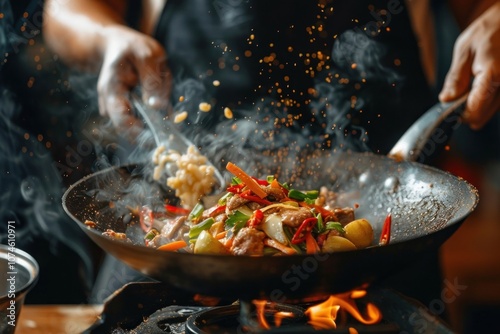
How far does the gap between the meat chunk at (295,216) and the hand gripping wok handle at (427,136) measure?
0.47m

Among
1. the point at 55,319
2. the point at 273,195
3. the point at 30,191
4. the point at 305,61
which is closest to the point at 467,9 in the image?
the point at 305,61

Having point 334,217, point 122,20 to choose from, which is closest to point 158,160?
point 334,217

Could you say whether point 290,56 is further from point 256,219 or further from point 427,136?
point 256,219

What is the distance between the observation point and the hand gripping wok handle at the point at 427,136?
77.0 inches

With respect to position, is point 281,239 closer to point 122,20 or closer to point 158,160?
point 158,160

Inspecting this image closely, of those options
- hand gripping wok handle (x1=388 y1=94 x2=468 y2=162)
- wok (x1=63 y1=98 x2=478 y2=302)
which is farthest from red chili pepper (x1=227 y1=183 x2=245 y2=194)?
hand gripping wok handle (x1=388 y1=94 x2=468 y2=162)

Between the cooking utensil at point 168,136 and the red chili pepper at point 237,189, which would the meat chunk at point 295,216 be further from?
the cooking utensil at point 168,136

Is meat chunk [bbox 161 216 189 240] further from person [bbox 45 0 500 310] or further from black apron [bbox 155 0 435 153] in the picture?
black apron [bbox 155 0 435 153]

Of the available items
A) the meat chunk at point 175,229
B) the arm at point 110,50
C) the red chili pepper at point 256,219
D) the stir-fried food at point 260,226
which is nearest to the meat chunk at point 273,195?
the stir-fried food at point 260,226

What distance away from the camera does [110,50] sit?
8.07 ft

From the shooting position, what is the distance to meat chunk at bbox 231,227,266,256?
1.58 metres

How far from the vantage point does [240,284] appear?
1.35 meters

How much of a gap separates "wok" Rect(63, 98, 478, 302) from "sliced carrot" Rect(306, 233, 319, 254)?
0.17m

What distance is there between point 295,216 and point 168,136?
28.0 inches
